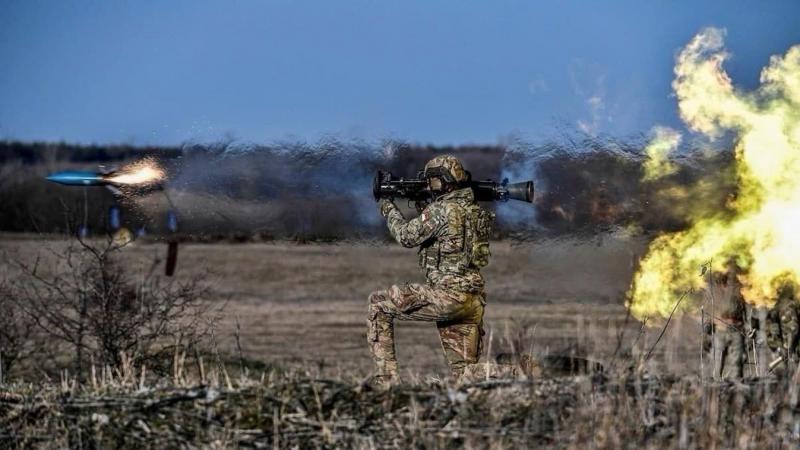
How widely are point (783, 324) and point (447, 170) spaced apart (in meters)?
4.15

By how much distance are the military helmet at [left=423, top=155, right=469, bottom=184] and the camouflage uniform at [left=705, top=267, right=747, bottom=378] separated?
9.92ft

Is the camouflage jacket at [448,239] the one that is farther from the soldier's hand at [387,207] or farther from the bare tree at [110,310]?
the bare tree at [110,310]

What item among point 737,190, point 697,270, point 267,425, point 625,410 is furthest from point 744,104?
point 267,425

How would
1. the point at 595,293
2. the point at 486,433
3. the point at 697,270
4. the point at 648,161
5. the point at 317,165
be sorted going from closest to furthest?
1. the point at 486,433
2. the point at 697,270
3. the point at 648,161
4. the point at 317,165
5. the point at 595,293

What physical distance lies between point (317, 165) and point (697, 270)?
5.03 m

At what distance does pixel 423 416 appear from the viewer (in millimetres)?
8203

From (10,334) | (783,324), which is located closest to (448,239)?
(783,324)

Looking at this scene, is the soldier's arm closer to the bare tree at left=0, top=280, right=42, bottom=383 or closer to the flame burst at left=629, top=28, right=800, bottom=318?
the flame burst at left=629, top=28, right=800, bottom=318

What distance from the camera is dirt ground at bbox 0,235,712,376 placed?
622 inches

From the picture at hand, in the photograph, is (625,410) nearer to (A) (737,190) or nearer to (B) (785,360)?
(B) (785,360)

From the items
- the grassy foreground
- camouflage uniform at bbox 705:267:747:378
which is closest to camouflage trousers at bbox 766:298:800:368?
camouflage uniform at bbox 705:267:747:378

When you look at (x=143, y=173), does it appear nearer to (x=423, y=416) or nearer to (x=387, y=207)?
(x=387, y=207)

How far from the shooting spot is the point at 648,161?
14.8 meters

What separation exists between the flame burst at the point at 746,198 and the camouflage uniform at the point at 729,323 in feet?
0.62
